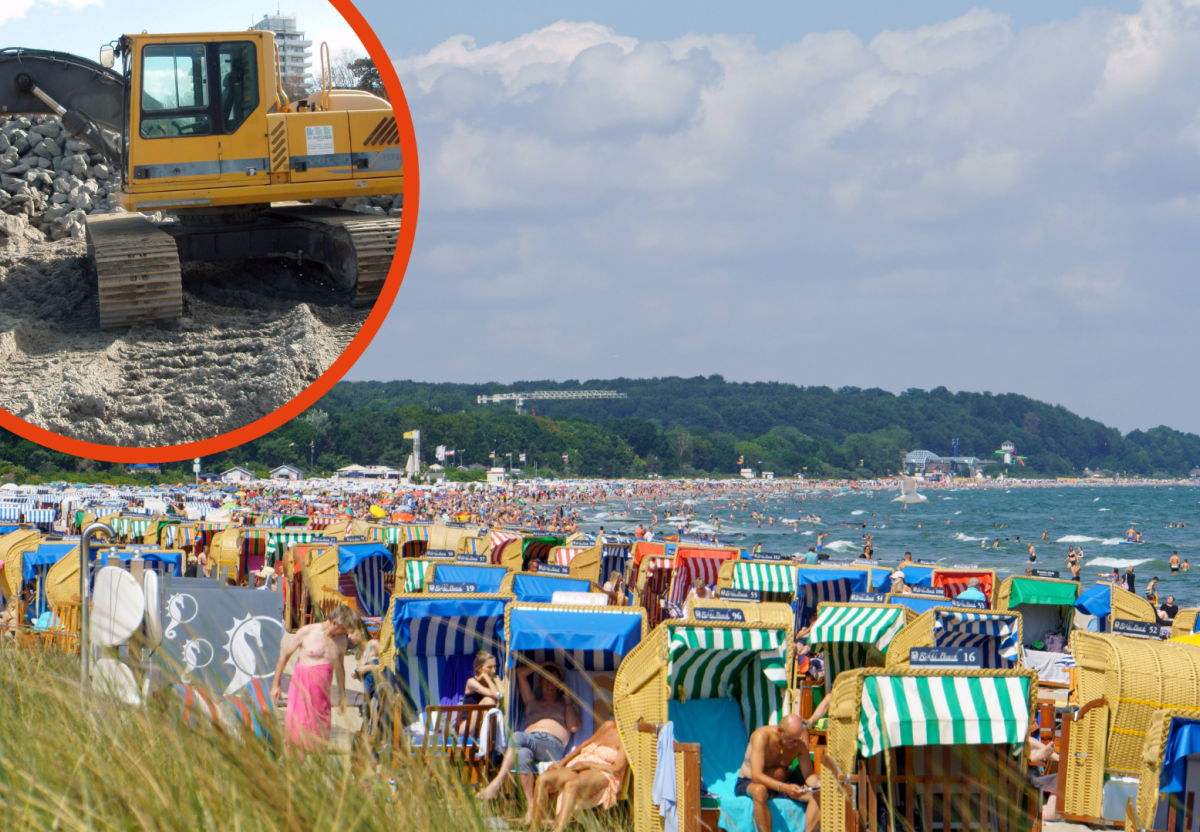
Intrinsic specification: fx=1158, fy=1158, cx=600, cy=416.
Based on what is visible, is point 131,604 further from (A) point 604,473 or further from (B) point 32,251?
→ (A) point 604,473

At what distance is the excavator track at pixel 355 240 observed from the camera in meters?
6.88

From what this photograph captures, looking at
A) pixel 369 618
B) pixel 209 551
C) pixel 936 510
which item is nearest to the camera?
pixel 369 618

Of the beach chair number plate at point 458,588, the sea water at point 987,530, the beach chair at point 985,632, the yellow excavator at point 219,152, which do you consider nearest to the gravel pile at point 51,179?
the yellow excavator at point 219,152

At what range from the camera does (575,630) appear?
23.4 feet

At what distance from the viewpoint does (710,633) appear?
22.4ft

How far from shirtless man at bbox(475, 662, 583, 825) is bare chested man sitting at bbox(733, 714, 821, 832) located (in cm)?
108

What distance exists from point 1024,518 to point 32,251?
317 feet

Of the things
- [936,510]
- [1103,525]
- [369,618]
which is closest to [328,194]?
[369,618]

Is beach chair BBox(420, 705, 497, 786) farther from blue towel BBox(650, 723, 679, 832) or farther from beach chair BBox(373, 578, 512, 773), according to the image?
beach chair BBox(373, 578, 512, 773)

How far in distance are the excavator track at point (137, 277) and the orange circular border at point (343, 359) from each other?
940 millimetres

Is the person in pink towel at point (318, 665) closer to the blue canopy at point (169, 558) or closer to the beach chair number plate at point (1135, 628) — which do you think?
the beach chair number plate at point (1135, 628)

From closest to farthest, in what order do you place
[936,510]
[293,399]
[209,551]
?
[293,399] < [209,551] < [936,510]

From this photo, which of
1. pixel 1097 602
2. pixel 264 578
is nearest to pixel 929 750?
pixel 1097 602

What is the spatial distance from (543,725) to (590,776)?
989 millimetres
